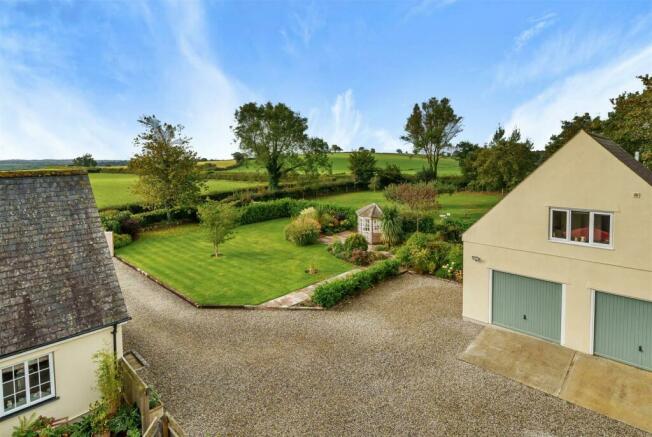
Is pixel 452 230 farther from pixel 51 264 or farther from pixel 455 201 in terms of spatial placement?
pixel 455 201

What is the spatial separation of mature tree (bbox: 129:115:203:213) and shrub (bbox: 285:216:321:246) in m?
11.3

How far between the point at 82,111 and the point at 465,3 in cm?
2117

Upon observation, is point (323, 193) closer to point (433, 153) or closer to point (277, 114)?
point (277, 114)

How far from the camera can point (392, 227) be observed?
23.9 m

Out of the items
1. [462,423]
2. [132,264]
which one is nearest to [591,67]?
[462,423]

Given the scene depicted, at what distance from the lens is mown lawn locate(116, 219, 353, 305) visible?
16656 mm

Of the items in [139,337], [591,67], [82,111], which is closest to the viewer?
[139,337]

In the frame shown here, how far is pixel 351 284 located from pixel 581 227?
8468 millimetres

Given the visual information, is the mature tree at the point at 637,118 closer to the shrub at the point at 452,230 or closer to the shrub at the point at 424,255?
the shrub at the point at 452,230

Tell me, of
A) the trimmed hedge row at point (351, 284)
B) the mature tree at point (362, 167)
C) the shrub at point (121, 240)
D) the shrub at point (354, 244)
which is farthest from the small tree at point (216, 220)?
the mature tree at point (362, 167)

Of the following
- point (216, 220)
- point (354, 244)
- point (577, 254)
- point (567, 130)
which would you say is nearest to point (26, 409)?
point (577, 254)

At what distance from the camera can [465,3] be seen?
18.5 meters

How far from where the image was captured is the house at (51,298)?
7.62m

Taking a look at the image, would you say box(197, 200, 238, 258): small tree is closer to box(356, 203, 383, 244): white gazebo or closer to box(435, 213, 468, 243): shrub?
box(356, 203, 383, 244): white gazebo
